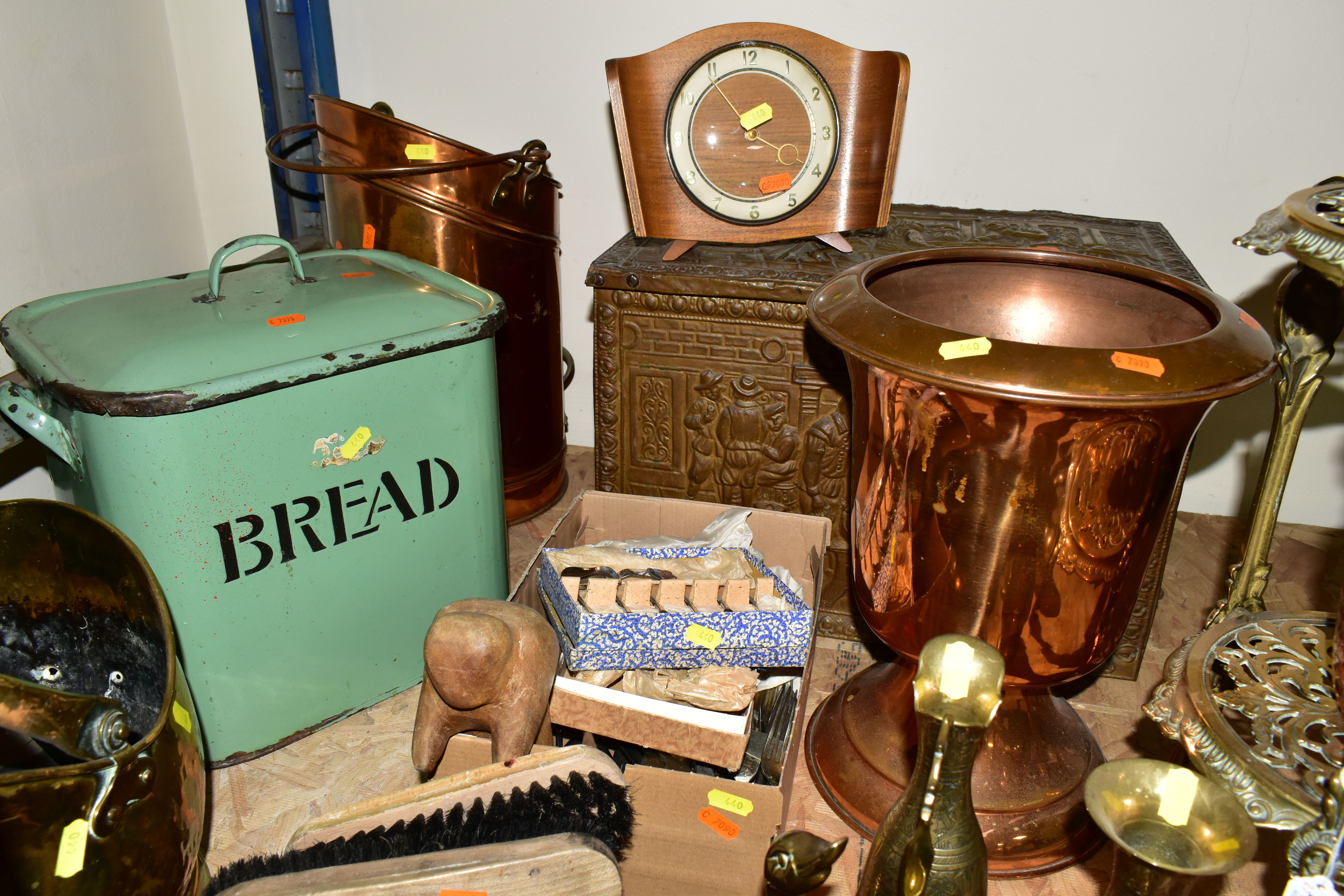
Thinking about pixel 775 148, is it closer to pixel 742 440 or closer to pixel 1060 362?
pixel 742 440

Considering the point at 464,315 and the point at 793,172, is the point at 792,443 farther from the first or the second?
the point at 464,315

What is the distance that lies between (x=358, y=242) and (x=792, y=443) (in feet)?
3.94

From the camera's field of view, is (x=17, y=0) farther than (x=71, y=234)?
No

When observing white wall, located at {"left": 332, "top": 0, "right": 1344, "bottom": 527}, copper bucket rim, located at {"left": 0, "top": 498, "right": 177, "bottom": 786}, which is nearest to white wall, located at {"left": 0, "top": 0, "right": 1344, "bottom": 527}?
white wall, located at {"left": 332, "top": 0, "right": 1344, "bottom": 527}

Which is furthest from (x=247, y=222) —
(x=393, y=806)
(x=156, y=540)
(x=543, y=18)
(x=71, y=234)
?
(x=393, y=806)

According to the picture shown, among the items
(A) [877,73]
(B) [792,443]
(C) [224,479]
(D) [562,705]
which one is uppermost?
(A) [877,73]

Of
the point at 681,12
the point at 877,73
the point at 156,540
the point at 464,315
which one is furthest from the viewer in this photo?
the point at 681,12

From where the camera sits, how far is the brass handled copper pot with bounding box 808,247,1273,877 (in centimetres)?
121

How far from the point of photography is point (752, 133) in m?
2.00

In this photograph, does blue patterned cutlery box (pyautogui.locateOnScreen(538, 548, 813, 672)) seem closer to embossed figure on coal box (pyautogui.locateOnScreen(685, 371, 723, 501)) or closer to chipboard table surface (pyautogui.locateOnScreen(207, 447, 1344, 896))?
chipboard table surface (pyautogui.locateOnScreen(207, 447, 1344, 896))

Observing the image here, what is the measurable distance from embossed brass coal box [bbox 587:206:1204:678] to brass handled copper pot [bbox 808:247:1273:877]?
27 cm

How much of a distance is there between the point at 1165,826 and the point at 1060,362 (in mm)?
559

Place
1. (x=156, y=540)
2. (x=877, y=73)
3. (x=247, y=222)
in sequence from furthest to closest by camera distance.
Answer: (x=247, y=222) < (x=877, y=73) < (x=156, y=540)

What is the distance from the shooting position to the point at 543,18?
8.08 feet
